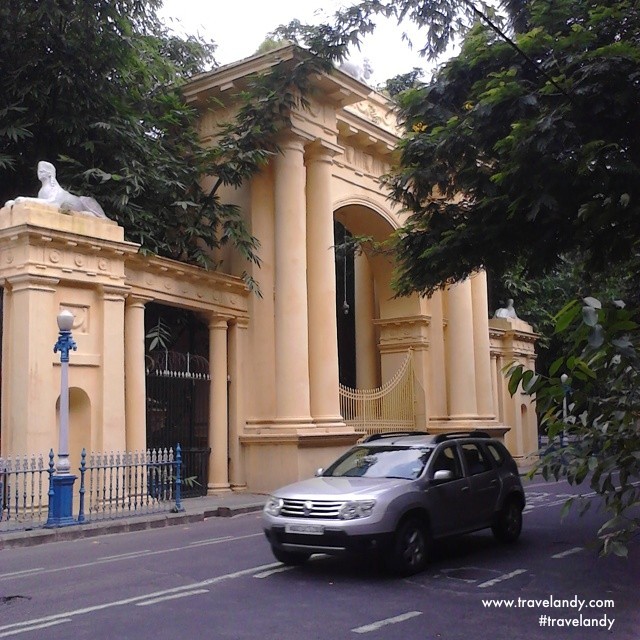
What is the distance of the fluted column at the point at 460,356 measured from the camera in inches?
1057

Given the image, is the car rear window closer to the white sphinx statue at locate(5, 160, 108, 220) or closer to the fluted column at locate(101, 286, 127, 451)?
the fluted column at locate(101, 286, 127, 451)

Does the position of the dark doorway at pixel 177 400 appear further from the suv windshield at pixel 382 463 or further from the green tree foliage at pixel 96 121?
the suv windshield at pixel 382 463

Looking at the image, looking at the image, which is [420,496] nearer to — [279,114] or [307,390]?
[307,390]

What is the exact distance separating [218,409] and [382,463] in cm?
990

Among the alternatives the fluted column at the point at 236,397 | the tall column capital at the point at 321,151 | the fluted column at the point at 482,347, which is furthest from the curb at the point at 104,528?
the fluted column at the point at 482,347

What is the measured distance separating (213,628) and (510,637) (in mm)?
2369

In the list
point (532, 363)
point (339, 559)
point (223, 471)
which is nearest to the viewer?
point (339, 559)

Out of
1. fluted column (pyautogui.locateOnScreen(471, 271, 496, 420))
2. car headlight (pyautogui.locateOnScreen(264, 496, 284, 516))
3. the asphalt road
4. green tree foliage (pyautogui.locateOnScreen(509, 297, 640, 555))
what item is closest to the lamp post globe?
the asphalt road

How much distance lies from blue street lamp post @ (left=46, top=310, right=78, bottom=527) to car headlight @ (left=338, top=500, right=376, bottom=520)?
20.8 feet

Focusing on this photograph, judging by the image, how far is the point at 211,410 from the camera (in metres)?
19.3

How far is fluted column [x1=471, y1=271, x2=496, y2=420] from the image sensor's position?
27.8 m

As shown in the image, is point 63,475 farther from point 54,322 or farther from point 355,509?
point 355,509

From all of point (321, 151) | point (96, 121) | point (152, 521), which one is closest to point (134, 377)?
point (152, 521)

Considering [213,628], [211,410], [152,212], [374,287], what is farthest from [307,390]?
[213,628]
